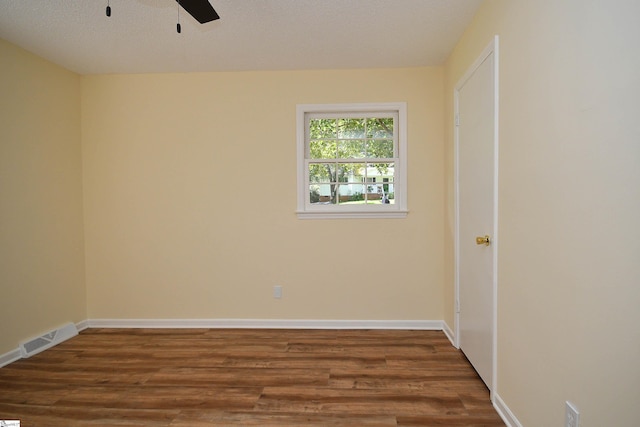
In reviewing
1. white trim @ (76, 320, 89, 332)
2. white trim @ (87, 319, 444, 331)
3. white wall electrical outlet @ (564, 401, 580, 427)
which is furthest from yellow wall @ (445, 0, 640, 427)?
white trim @ (76, 320, 89, 332)

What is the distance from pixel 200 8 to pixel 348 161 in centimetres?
186

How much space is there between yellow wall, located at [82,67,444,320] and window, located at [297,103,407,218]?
0.36ft

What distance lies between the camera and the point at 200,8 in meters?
1.81

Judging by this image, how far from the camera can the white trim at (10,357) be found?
2.53m

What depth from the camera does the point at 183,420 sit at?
6.07 feet

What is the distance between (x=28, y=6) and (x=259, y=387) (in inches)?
120

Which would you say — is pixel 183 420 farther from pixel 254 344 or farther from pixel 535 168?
pixel 535 168

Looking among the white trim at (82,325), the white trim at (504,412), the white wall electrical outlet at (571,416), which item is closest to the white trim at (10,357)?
the white trim at (82,325)

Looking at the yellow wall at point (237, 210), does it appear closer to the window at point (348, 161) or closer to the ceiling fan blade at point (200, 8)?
the window at point (348, 161)

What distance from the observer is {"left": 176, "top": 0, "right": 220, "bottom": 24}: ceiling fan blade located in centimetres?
175

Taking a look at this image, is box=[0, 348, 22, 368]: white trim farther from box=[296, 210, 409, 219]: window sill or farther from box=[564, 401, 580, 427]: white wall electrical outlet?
box=[564, 401, 580, 427]: white wall electrical outlet

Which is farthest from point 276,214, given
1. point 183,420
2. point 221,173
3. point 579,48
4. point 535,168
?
point 579,48

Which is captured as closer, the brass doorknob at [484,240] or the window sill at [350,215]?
the brass doorknob at [484,240]

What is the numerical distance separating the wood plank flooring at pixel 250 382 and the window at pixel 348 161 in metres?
1.26
